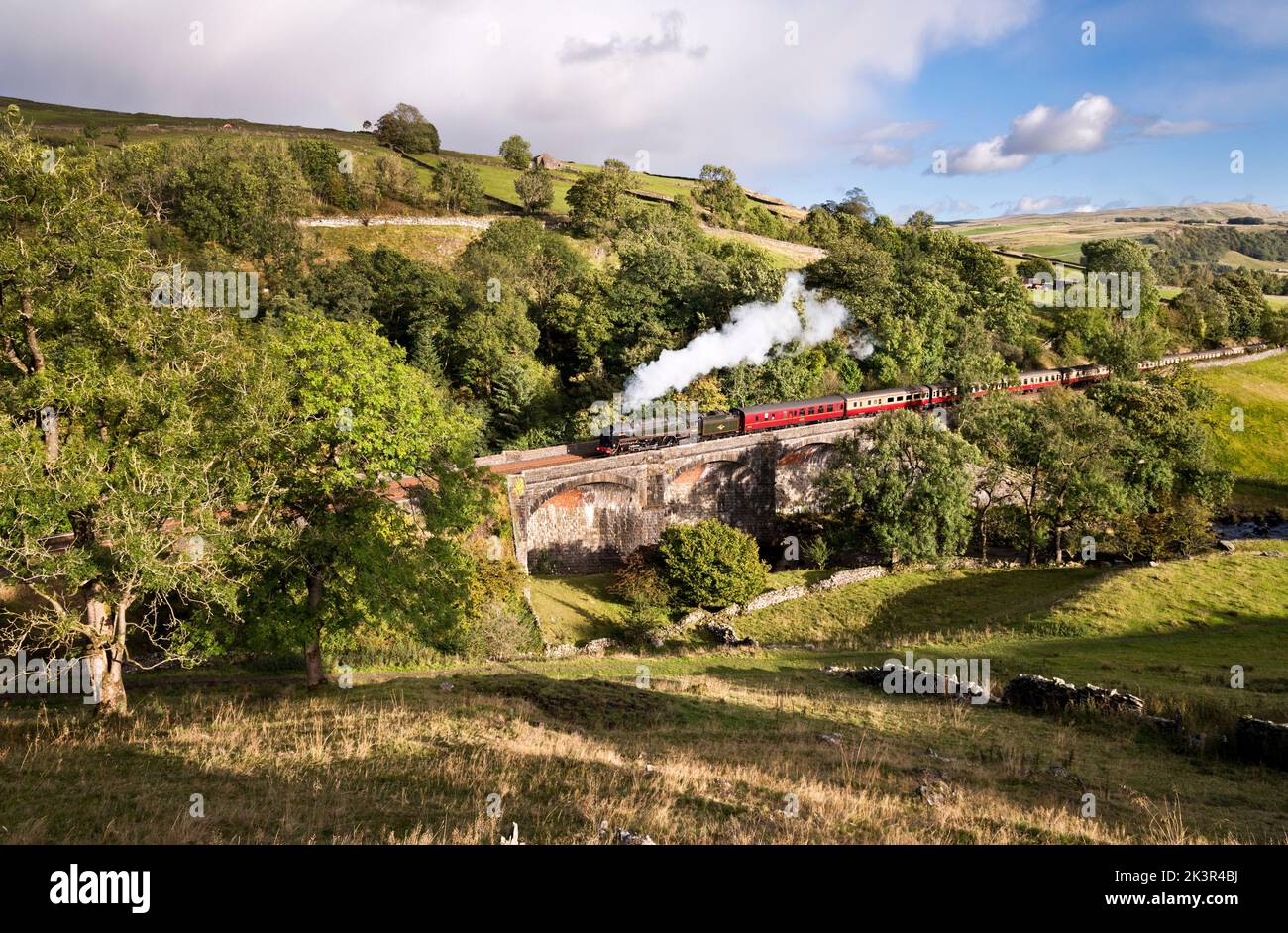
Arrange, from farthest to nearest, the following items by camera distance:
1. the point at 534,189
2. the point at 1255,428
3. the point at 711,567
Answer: the point at 534,189
the point at 1255,428
the point at 711,567

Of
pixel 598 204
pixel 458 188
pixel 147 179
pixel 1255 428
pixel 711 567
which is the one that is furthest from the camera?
pixel 458 188

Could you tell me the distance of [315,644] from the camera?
789 inches

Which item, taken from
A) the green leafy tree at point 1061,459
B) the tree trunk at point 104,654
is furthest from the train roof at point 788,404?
the tree trunk at point 104,654

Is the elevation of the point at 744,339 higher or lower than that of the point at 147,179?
lower

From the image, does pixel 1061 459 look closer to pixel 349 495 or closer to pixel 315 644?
pixel 349 495

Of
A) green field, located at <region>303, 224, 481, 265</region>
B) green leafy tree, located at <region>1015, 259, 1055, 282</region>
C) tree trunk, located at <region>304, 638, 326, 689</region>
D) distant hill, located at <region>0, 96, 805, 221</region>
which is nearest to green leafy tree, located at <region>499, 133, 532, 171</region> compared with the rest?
distant hill, located at <region>0, 96, 805, 221</region>

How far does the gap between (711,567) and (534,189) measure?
72.0m

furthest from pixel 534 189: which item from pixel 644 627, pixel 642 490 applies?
pixel 644 627

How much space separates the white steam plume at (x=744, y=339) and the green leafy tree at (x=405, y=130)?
75.9 metres

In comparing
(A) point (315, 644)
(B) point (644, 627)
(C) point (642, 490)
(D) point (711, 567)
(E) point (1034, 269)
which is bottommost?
(B) point (644, 627)

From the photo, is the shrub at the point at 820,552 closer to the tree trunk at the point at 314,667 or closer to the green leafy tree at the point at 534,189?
the tree trunk at the point at 314,667

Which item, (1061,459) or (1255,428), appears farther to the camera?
(1255,428)

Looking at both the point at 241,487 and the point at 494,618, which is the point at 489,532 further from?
the point at 241,487
